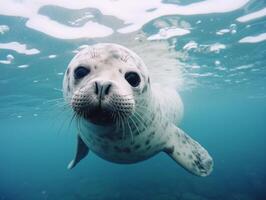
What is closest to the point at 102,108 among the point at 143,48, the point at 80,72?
the point at 80,72

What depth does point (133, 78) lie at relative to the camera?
2936mm

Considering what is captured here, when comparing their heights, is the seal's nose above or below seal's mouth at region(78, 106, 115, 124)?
above

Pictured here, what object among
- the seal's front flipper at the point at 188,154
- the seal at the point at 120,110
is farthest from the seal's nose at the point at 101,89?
the seal's front flipper at the point at 188,154

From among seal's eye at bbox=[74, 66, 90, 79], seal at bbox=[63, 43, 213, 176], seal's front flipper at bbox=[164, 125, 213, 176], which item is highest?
seal's eye at bbox=[74, 66, 90, 79]

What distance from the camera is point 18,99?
57.5 ft

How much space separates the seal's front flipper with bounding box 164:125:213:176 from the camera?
4262 millimetres

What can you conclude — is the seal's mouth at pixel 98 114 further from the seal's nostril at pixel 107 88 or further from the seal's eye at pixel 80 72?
the seal's eye at pixel 80 72

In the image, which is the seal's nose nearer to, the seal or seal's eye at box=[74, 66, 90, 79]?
the seal

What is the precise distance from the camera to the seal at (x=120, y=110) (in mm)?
2291

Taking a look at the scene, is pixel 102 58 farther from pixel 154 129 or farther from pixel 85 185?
pixel 85 185

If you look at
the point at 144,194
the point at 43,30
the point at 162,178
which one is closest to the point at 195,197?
the point at 144,194

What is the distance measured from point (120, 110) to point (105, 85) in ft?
Result: 1.05

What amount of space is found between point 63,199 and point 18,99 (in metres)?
7.84

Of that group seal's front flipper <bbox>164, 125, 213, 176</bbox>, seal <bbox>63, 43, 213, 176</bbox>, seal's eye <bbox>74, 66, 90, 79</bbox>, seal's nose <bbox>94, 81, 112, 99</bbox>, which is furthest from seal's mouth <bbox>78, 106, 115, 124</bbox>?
seal's front flipper <bbox>164, 125, 213, 176</bbox>
